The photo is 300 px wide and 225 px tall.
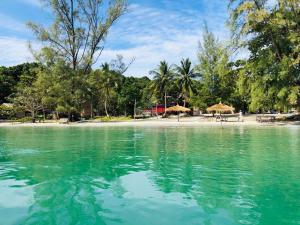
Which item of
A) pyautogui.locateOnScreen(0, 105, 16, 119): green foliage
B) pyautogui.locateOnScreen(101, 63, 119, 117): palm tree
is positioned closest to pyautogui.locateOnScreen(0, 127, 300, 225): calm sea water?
pyautogui.locateOnScreen(101, 63, 119, 117): palm tree

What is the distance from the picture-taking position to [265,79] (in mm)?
30047

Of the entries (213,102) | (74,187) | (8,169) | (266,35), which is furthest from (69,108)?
(74,187)

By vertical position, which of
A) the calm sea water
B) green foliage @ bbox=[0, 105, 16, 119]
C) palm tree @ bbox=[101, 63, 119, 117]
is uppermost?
palm tree @ bbox=[101, 63, 119, 117]

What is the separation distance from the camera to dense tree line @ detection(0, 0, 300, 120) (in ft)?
98.8

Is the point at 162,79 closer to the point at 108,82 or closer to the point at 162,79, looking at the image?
the point at 162,79

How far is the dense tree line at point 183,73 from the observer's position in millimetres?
30109

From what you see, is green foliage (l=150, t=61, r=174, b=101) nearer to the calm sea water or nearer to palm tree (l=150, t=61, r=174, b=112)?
palm tree (l=150, t=61, r=174, b=112)

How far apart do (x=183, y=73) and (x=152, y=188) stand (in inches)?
1898

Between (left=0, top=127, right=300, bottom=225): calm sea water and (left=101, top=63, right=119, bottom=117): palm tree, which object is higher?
(left=101, top=63, right=119, bottom=117): palm tree

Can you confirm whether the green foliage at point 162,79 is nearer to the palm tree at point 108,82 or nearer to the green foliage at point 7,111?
the palm tree at point 108,82

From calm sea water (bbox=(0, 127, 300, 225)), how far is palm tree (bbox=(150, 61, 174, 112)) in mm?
42475

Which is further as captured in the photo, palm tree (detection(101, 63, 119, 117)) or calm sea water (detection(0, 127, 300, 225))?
palm tree (detection(101, 63, 119, 117))

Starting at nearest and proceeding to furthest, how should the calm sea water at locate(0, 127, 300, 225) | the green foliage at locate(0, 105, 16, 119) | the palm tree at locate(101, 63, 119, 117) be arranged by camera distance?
the calm sea water at locate(0, 127, 300, 225) → the green foliage at locate(0, 105, 16, 119) → the palm tree at locate(101, 63, 119, 117)

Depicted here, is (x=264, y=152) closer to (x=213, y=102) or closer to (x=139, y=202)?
(x=139, y=202)
